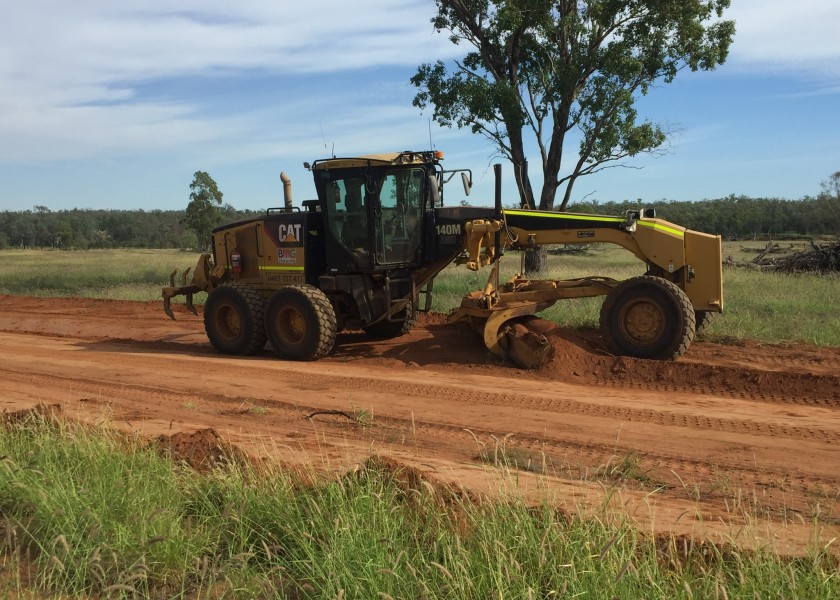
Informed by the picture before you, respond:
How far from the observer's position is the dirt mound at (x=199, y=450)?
5.62 meters

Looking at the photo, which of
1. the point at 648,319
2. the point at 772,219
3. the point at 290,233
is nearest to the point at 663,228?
the point at 648,319

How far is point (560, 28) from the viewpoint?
2303cm

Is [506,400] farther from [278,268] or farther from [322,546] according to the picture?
[278,268]

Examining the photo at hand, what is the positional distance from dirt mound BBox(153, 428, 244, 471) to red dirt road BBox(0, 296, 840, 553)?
27cm

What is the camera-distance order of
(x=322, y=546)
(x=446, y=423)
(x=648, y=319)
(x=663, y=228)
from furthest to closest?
(x=663, y=228) → (x=648, y=319) → (x=446, y=423) → (x=322, y=546)

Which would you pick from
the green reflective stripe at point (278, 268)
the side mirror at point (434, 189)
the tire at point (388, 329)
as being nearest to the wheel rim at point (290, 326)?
the green reflective stripe at point (278, 268)

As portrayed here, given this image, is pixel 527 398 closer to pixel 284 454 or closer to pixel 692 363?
pixel 692 363

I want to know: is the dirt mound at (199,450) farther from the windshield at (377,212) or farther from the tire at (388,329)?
the tire at (388,329)

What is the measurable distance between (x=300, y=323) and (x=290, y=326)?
24 cm

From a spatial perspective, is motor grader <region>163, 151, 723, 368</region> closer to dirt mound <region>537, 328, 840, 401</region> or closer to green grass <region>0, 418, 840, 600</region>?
dirt mound <region>537, 328, 840, 401</region>

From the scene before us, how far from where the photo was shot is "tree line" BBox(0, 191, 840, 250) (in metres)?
48.9

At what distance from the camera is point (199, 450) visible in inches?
233

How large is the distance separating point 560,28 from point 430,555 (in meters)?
21.6

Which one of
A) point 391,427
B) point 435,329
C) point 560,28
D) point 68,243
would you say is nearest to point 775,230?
point 560,28
